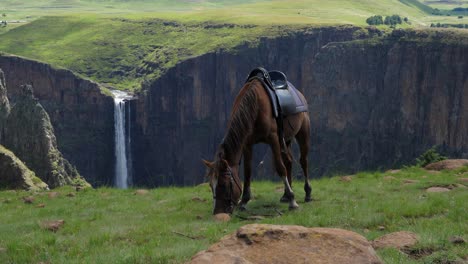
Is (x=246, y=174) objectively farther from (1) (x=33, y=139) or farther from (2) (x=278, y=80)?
(1) (x=33, y=139)

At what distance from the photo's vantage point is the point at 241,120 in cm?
1850

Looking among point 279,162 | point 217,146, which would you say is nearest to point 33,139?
point 217,146

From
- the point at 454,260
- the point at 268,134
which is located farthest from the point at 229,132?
the point at 454,260

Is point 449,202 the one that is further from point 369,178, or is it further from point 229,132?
point 369,178

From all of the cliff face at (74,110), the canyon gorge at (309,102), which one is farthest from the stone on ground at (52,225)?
the cliff face at (74,110)

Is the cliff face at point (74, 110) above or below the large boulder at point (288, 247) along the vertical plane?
below

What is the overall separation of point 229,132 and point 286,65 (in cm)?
16705

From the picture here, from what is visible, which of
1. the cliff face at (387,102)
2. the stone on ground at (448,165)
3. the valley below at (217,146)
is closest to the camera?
the valley below at (217,146)

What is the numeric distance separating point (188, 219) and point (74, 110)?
17123 centimetres

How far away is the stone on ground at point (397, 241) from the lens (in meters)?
13.2

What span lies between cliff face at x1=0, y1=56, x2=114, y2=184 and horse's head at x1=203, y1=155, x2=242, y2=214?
16127 cm

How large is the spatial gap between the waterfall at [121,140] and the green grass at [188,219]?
159729mm

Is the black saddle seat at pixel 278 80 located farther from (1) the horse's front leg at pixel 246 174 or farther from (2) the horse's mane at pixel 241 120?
(1) the horse's front leg at pixel 246 174

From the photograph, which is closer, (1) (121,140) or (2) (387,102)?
(2) (387,102)
